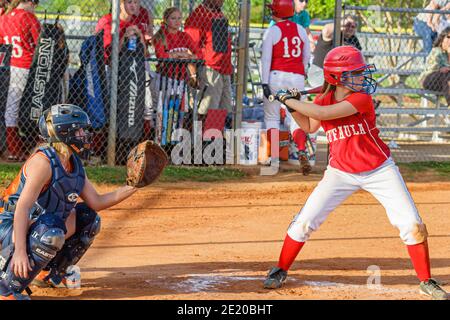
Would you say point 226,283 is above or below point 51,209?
below

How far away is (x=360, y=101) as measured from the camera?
5602mm

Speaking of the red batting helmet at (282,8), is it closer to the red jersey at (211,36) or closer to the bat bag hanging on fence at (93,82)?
the red jersey at (211,36)

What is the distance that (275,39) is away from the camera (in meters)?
10.7

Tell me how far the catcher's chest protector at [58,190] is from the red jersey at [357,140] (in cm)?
165

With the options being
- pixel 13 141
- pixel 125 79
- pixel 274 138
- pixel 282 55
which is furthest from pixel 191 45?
pixel 13 141

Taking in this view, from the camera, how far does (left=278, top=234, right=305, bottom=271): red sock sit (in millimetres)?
5750

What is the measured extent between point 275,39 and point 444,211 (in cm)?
Result: 312

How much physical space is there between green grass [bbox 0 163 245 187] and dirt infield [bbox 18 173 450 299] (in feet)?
0.92

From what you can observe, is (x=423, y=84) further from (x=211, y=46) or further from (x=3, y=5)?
(x=3, y=5)

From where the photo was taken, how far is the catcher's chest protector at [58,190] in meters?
5.14

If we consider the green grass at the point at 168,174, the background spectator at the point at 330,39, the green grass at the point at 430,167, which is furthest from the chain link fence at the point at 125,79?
the green grass at the point at 430,167

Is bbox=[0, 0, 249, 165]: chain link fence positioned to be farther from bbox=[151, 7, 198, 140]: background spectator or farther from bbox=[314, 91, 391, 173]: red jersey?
bbox=[314, 91, 391, 173]: red jersey

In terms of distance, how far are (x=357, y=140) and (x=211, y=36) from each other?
5459mm

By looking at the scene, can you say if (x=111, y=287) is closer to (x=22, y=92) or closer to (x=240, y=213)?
(x=240, y=213)
